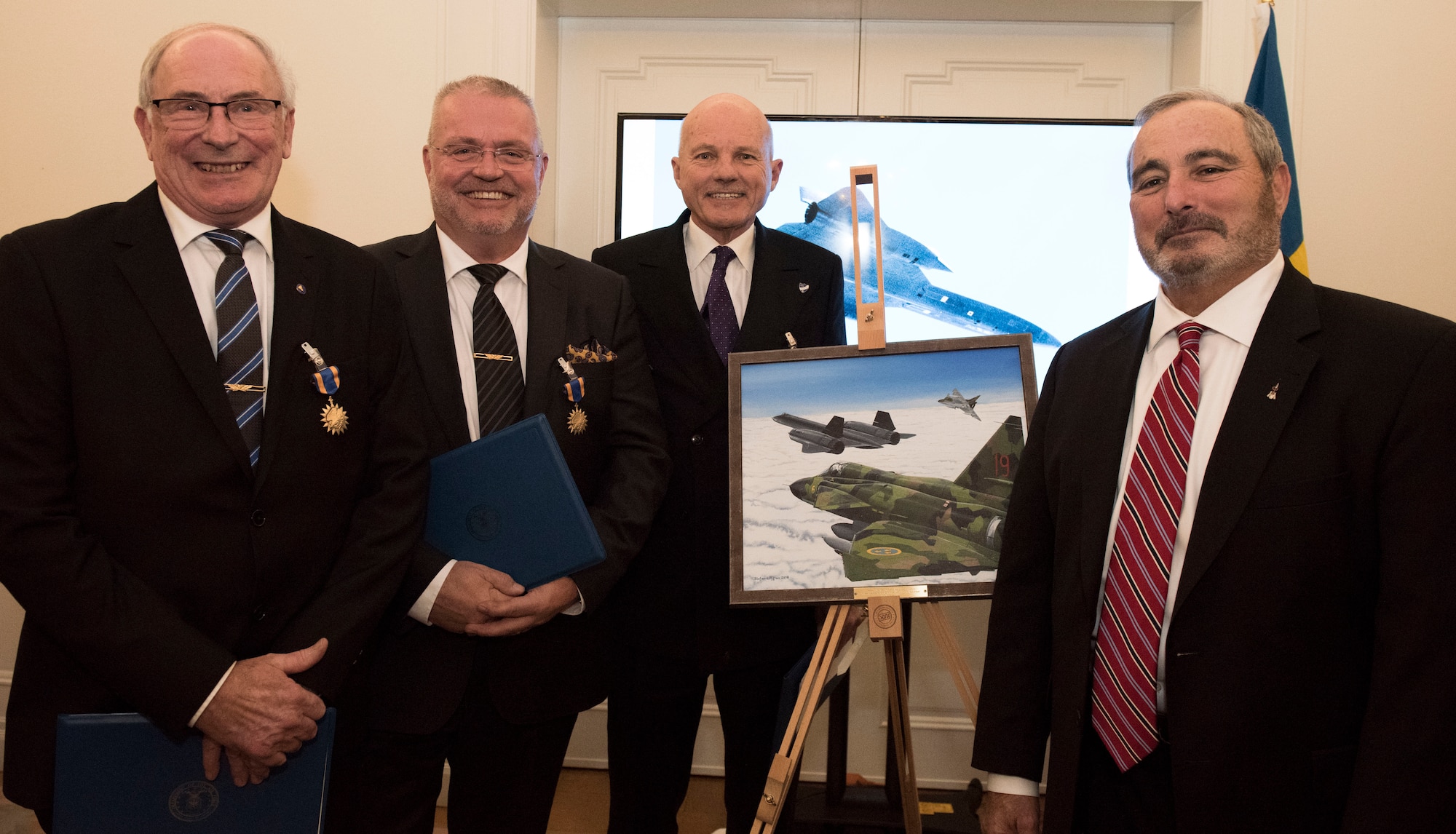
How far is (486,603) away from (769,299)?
41.4 inches

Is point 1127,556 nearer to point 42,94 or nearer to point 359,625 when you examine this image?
point 359,625

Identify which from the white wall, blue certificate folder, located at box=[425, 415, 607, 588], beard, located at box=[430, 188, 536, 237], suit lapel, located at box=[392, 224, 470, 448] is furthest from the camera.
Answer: the white wall

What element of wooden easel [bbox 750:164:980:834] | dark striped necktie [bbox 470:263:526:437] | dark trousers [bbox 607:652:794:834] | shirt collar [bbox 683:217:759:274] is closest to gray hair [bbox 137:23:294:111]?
dark striped necktie [bbox 470:263:526:437]

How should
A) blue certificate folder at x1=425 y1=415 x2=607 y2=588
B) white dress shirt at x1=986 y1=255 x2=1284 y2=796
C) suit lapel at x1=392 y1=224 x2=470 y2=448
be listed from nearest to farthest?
white dress shirt at x1=986 y1=255 x2=1284 y2=796, blue certificate folder at x1=425 y1=415 x2=607 y2=588, suit lapel at x1=392 y1=224 x2=470 y2=448

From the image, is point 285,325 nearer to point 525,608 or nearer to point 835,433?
point 525,608

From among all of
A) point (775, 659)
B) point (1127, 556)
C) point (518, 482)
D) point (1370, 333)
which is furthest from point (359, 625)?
point (1370, 333)

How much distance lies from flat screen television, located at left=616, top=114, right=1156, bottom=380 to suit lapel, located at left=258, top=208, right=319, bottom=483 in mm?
1853

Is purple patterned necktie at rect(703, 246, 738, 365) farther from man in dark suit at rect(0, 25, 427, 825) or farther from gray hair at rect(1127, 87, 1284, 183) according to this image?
gray hair at rect(1127, 87, 1284, 183)

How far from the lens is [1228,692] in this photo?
148 centimetres

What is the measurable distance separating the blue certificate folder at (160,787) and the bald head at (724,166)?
148 centimetres

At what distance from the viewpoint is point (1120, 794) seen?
5.44 feet

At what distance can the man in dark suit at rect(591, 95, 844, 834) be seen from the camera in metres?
2.38

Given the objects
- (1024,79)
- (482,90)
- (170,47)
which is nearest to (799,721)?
(482,90)

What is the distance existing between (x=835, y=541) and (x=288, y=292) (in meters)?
1.29
